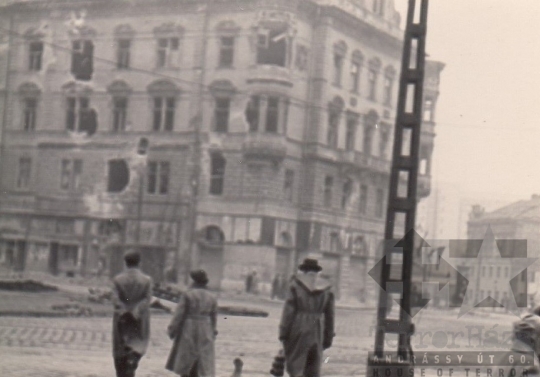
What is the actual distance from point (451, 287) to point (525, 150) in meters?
9.76

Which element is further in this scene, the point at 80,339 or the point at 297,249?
the point at 297,249

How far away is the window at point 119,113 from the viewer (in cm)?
2750

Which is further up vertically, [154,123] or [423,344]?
[154,123]

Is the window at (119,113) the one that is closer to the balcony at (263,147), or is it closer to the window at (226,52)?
the window at (226,52)

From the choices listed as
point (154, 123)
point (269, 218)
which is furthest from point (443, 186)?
point (154, 123)

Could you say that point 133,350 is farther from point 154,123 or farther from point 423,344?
point 154,123

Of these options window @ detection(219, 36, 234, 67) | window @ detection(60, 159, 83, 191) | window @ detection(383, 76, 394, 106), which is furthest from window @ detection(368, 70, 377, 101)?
window @ detection(60, 159, 83, 191)

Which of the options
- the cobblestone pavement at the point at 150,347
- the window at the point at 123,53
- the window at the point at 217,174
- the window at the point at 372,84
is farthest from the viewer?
the window at the point at 372,84

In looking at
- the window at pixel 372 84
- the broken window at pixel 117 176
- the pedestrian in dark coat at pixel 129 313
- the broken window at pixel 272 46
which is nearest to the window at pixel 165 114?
the broken window at pixel 117 176

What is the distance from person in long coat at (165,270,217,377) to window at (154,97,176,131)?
18.0 metres

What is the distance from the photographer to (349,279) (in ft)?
92.8

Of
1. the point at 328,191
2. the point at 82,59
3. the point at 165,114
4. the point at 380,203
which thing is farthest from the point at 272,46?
the point at 380,203

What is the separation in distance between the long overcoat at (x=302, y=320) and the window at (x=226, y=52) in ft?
58.4

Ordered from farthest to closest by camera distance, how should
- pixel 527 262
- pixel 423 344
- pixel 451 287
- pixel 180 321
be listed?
pixel 451 287 < pixel 527 262 < pixel 423 344 < pixel 180 321
